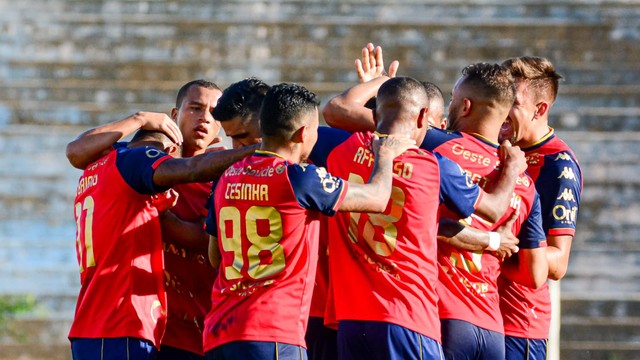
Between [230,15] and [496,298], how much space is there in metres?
10.7

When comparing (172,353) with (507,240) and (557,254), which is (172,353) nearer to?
(507,240)

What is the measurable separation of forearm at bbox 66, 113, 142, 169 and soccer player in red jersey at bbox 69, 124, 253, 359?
0.37 ft

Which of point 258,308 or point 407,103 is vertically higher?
point 407,103

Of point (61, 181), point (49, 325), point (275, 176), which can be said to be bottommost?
point (49, 325)

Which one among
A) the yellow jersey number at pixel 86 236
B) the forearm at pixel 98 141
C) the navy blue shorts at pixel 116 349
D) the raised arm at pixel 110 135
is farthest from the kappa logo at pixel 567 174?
the yellow jersey number at pixel 86 236

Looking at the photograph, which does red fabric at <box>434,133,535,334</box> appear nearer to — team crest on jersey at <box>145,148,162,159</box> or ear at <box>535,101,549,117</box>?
ear at <box>535,101,549,117</box>

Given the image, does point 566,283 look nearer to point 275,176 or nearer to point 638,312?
point 638,312

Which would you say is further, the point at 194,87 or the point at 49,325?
the point at 49,325

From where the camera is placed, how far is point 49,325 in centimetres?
1330

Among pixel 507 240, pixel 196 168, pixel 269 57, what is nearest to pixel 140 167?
pixel 196 168

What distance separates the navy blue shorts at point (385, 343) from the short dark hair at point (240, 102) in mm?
1305

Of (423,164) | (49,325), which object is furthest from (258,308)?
(49,325)

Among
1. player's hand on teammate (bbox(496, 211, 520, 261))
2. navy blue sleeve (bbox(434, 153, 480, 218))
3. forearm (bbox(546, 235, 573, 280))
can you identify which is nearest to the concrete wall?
forearm (bbox(546, 235, 573, 280))

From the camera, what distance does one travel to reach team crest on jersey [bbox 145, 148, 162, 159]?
5.96 metres
